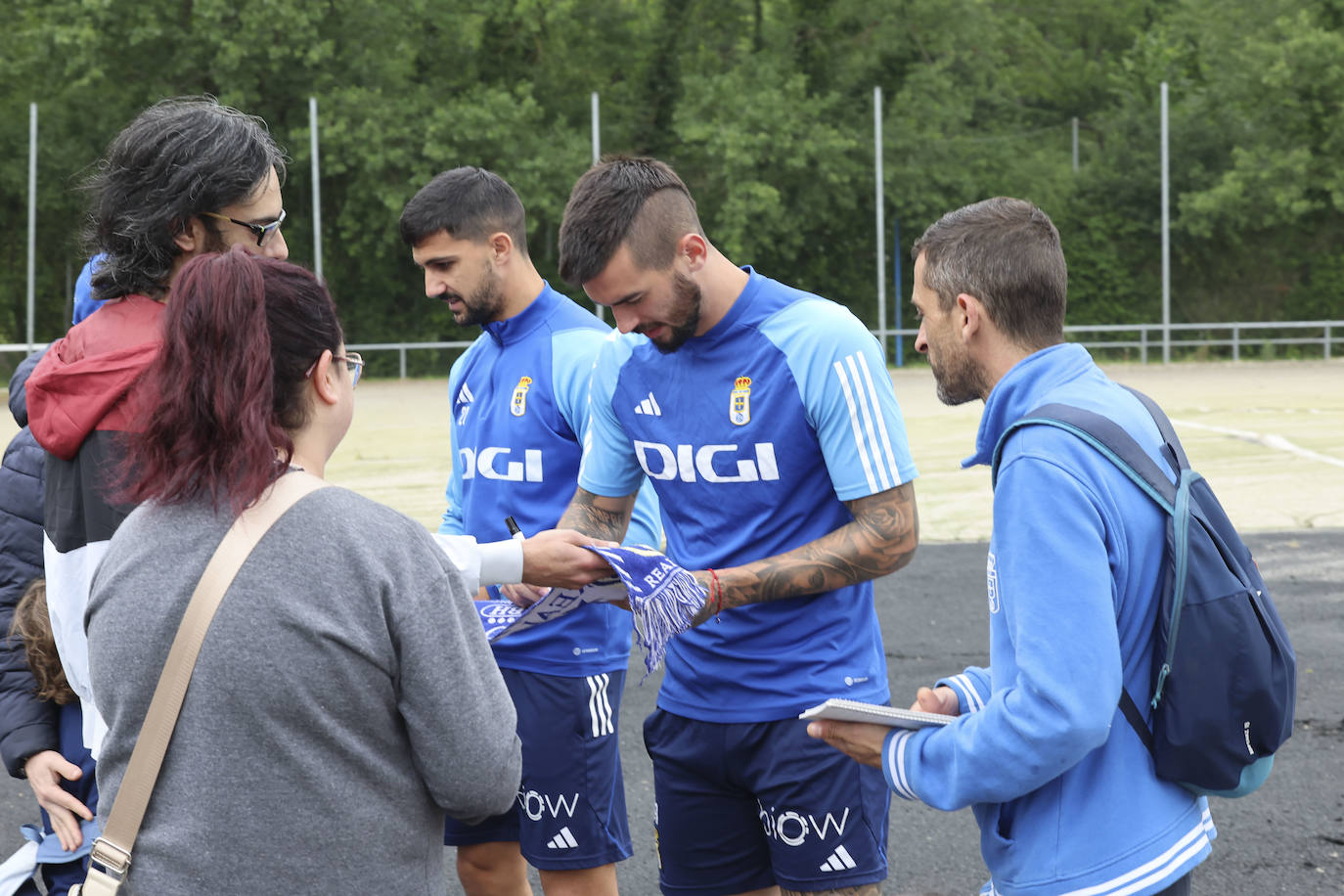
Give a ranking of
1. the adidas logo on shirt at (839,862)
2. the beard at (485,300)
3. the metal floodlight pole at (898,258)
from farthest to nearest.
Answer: the metal floodlight pole at (898,258)
the beard at (485,300)
the adidas logo on shirt at (839,862)

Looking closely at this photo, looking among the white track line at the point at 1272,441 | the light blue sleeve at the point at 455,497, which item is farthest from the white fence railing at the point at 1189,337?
the light blue sleeve at the point at 455,497

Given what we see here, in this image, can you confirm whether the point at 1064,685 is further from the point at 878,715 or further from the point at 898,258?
the point at 898,258

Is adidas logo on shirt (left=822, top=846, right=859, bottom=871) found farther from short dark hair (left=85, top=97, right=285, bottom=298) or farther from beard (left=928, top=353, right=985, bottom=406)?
short dark hair (left=85, top=97, right=285, bottom=298)

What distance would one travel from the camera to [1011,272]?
2379 millimetres

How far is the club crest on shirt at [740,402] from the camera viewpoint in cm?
314

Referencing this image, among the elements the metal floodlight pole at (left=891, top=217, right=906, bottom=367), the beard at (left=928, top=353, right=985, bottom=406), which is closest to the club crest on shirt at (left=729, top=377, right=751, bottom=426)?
the beard at (left=928, top=353, right=985, bottom=406)

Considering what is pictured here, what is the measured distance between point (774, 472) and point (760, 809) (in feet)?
2.61

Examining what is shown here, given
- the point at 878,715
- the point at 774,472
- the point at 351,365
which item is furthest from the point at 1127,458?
the point at 351,365

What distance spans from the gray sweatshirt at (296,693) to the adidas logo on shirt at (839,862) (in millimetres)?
1296

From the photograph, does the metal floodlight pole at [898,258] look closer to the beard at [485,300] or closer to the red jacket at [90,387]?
the beard at [485,300]

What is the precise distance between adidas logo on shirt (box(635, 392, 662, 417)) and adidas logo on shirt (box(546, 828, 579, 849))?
1.20 metres

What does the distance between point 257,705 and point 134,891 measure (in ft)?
1.13

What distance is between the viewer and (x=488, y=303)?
13.5 feet

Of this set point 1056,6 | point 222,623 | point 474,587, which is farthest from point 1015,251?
point 1056,6
